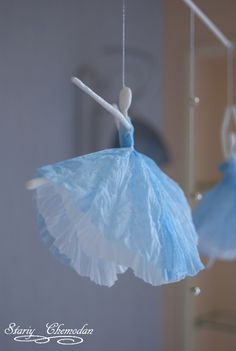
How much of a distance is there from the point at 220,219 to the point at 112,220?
0.53 m

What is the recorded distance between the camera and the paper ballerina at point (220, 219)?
50.8 inches

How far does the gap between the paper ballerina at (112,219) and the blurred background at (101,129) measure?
456 mm

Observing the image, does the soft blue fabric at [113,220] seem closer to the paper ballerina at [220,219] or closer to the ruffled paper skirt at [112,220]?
the ruffled paper skirt at [112,220]

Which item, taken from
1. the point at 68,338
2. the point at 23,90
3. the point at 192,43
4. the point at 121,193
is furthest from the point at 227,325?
the point at 121,193

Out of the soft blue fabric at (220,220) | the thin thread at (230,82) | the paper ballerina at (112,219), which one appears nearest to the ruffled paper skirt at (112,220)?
the paper ballerina at (112,219)

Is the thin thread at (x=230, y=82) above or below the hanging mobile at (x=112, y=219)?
above

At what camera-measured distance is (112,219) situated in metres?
0.83

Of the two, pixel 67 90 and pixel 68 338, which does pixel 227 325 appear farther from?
pixel 67 90

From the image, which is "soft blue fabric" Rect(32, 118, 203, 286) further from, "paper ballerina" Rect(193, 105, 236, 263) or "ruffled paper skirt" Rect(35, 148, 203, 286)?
"paper ballerina" Rect(193, 105, 236, 263)

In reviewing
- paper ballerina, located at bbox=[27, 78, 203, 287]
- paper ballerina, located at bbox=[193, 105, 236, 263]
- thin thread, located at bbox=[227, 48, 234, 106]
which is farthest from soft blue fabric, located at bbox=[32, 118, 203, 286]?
thin thread, located at bbox=[227, 48, 234, 106]

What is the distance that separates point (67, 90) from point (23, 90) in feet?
0.67

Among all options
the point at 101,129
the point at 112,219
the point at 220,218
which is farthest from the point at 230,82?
the point at 112,219

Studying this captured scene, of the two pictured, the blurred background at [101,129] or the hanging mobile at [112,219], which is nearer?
the hanging mobile at [112,219]

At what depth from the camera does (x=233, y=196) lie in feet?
4.27
